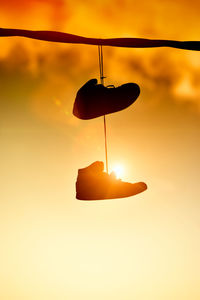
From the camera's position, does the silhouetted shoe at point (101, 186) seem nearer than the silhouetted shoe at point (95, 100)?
Yes

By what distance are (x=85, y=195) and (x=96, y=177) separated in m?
0.15

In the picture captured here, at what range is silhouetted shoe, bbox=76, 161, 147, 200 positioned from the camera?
128 inches

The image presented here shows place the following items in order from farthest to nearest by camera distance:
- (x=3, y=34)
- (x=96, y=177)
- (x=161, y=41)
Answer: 1. (x=96, y=177)
2. (x=161, y=41)
3. (x=3, y=34)

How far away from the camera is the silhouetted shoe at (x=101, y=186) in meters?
3.25

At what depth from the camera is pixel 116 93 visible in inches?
135

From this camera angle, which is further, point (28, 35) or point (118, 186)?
point (118, 186)

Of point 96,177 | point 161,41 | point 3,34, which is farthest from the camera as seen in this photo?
point 96,177

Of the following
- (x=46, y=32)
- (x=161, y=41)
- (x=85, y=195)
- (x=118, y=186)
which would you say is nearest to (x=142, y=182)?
(x=118, y=186)

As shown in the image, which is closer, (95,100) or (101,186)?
(101,186)

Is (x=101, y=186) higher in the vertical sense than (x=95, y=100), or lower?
lower

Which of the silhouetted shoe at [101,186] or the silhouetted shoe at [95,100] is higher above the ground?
the silhouetted shoe at [95,100]

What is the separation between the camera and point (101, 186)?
327 cm

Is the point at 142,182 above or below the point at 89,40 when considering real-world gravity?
below

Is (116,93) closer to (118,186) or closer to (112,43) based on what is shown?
(112,43)
